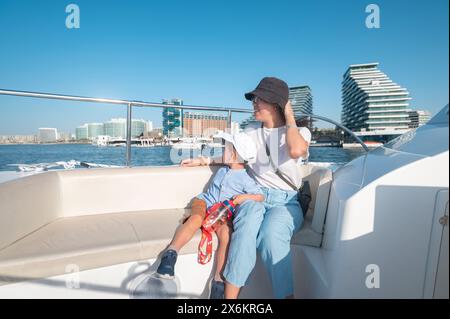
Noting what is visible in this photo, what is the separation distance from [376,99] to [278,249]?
1038 centimetres

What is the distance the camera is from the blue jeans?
4.01 feet

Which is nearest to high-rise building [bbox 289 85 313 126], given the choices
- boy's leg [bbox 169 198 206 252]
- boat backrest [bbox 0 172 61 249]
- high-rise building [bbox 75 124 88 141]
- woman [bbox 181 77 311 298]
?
woman [bbox 181 77 311 298]

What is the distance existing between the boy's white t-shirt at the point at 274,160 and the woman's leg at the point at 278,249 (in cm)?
30

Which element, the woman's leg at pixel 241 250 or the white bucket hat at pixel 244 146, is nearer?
the woman's leg at pixel 241 250

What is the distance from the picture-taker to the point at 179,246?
1.34 metres

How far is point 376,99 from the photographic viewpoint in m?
9.65

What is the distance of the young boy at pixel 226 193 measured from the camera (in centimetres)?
135

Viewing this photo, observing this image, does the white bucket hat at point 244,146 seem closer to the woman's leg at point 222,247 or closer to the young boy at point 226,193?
the young boy at point 226,193

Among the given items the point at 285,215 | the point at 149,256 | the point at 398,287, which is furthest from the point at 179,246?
the point at 398,287

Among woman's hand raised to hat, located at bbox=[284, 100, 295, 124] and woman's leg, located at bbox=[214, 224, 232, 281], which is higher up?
woman's hand raised to hat, located at bbox=[284, 100, 295, 124]

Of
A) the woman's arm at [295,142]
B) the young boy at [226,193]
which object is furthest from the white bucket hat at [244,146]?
the woman's arm at [295,142]

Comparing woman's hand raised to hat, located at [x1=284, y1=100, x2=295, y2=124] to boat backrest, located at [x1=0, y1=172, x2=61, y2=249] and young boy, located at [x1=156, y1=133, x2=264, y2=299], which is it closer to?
young boy, located at [x1=156, y1=133, x2=264, y2=299]

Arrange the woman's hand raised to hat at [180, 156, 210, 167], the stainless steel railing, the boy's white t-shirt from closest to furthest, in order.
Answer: the boy's white t-shirt < the stainless steel railing < the woman's hand raised to hat at [180, 156, 210, 167]

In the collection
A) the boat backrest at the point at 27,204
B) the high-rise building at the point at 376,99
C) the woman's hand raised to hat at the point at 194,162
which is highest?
the high-rise building at the point at 376,99
